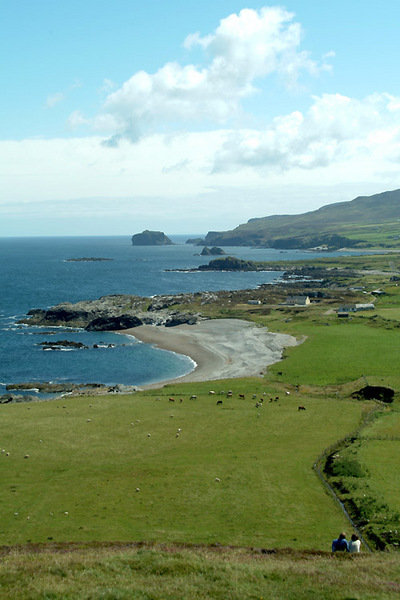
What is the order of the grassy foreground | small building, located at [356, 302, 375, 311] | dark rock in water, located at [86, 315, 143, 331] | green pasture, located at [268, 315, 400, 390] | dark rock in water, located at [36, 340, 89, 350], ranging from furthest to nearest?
small building, located at [356, 302, 375, 311]
dark rock in water, located at [86, 315, 143, 331]
dark rock in water, located at [36, 340, 89, 350]
green pasture, located at [268, 315, 400, 390]
the grassy foreground

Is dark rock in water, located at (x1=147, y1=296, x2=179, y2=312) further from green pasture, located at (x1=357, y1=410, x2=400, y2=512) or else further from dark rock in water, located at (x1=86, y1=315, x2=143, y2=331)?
green pasture, located at (x1=357, y1=410, x2=400, y2=512)

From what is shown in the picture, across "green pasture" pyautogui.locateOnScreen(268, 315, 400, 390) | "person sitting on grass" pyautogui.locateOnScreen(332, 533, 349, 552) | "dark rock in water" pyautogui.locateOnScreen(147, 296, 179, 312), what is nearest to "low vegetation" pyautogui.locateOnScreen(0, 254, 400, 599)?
"person sitting on grass" pyautogui.locateOnScreen(332, 533, 349, 552)

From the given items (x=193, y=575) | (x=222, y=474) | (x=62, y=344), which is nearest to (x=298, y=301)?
(x=62, y=344)

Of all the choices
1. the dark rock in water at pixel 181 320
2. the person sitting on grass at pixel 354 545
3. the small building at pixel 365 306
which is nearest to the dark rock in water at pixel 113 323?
the dark rock in water at pixel 181 320

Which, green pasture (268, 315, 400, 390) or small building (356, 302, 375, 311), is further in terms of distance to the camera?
small building (356, 302, 375, 311)

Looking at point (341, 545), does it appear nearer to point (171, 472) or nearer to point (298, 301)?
point (171, 472)

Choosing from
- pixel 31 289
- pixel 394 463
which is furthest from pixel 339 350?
pixel 31 289
